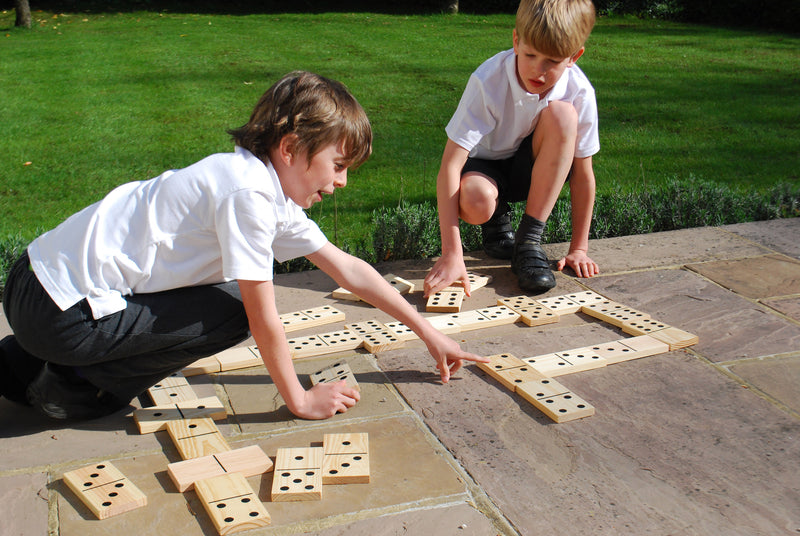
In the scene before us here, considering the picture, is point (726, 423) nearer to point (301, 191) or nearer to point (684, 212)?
point (301, 191)

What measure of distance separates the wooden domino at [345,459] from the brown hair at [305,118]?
89 cm

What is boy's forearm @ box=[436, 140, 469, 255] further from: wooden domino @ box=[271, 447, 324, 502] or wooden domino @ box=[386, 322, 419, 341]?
wooden domino @ box=[271, 447, 324, 502]

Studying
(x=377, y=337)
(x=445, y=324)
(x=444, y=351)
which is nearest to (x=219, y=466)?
(x=444, y=351)

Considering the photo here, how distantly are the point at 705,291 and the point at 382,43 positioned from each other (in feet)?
31.1

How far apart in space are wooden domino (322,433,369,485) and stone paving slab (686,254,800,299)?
7.52ft

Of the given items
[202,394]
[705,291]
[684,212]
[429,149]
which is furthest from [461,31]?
[202,394]

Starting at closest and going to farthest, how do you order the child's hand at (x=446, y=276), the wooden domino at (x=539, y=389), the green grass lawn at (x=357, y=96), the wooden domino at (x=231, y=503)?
the wooden domino at (x=231, y=503) → the wooden domino at (x=539, y=389) → the child's hand at (x=446, y=276) → the green grass lawn at (x=357, y=96)

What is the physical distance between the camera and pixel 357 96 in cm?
886

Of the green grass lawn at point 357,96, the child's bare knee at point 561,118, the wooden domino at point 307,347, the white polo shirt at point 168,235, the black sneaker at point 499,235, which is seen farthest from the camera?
the green grass lawn at point 357,96

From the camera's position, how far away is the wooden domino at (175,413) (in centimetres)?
252

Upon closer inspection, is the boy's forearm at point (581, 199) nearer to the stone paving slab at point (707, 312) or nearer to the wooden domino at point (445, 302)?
the stone paving slab at point (707, 312)

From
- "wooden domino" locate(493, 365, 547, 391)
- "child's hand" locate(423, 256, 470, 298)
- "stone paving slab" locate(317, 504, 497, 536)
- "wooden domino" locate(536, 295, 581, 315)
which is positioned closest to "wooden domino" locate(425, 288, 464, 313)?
"child's hand" locate(423, 256, 470, 298)

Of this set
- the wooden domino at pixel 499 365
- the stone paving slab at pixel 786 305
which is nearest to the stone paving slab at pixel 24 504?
the wooden domino at pixel 499 365

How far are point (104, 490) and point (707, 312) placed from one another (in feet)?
8.84
